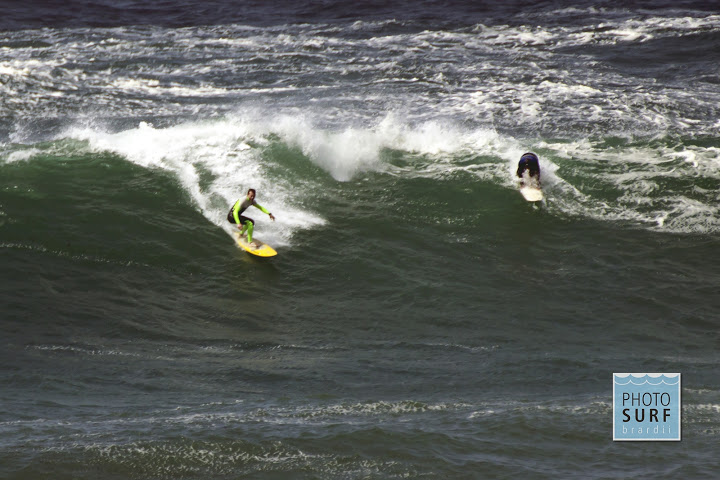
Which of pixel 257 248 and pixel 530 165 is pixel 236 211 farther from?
pixel 530 165

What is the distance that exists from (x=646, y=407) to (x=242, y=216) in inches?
350

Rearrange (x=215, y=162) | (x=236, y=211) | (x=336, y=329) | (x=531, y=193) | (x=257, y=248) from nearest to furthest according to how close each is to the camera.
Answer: (x=336, y=329) → (x=257, y=248) → (x=236, y=211) → (x=531, y=193) → (x=215, y=162)

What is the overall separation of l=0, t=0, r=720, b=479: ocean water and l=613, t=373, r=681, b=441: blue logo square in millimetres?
171

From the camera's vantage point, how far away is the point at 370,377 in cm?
1177

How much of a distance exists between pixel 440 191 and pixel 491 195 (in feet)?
3.74

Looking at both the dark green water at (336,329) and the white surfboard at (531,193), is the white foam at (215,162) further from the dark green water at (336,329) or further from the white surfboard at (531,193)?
the white surfboard at (531,193)

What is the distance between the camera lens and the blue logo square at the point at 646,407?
969cm

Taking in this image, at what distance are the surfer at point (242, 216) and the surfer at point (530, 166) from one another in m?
5.80

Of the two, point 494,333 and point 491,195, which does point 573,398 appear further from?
point 491,195

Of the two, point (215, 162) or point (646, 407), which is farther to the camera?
point (215, 162)

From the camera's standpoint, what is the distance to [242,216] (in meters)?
16.3

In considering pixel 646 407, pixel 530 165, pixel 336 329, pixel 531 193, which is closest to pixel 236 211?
pixel 336 329

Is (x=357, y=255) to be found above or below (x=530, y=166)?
below

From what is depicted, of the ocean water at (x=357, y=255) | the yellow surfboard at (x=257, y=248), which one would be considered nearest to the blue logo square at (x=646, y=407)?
the ocean water at (x=357, y=255)
